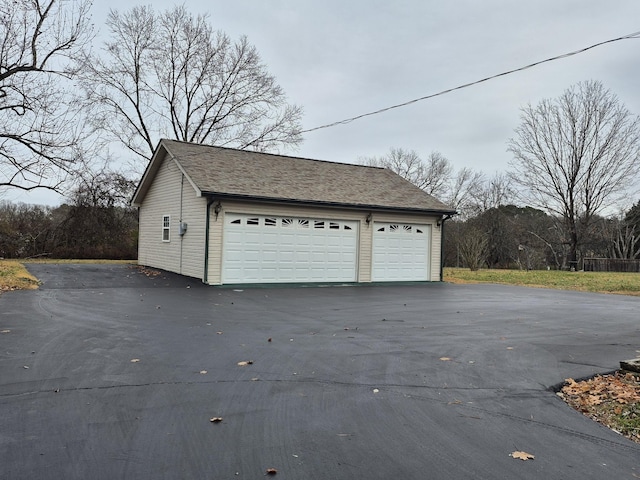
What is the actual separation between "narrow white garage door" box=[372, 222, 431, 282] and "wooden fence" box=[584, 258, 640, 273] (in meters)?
23.1

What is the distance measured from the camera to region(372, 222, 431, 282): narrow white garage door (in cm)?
1669

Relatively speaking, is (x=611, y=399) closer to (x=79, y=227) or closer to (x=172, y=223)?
(x=172, y=223)

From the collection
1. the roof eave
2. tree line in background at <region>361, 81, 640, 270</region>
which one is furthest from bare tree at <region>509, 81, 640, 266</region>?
the roof eave

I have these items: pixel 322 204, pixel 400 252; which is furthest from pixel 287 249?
pixel 400 252

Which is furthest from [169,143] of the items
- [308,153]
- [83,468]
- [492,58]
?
[308,153]

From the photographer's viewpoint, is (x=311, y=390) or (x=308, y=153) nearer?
(x=311, y=390)

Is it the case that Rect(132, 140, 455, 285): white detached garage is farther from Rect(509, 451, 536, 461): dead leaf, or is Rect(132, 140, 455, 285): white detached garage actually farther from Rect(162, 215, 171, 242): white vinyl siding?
Rect(509, 451, 536, 461): dead leaf

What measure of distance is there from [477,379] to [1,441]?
14.2 ft

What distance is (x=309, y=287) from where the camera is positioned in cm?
1476

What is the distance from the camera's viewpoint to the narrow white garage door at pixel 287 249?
46.3ft

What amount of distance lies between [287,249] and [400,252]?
469cm

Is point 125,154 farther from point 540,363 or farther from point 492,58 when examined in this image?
point 540,363

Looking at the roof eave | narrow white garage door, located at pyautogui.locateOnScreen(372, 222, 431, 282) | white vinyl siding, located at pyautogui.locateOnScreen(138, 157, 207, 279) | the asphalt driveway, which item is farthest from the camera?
narrow white garage door, located at pyautogui.locateOnScreen(372, 222, 431, 282)

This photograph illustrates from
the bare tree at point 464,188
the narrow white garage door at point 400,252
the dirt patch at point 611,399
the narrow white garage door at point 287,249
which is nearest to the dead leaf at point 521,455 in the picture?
the dirt patch at point 611,399
